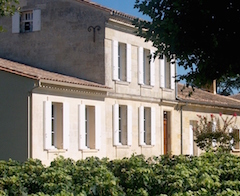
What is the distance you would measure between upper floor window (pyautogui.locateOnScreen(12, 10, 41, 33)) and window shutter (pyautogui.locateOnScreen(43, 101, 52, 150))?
5.57 m

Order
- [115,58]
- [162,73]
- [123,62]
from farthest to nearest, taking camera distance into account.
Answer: [162,73] < [123,62] < [115,58]

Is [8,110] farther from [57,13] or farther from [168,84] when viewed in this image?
[168,84]

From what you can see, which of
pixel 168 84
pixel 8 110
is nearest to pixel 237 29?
pixel 8 110

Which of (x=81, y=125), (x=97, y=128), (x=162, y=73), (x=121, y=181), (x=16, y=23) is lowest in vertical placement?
(x=121, y=181)

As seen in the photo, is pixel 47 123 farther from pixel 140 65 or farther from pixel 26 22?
pixel 26 22

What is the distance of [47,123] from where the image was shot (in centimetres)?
1817

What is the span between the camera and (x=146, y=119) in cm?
2423

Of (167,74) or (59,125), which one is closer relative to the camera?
(59,125)

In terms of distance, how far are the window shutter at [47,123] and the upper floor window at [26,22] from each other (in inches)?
219

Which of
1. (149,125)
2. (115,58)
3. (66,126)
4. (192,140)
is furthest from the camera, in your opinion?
(192,140)

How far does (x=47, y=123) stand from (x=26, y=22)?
6.66 m

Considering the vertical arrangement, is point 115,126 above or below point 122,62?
below

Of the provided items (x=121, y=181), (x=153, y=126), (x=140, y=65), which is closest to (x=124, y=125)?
(x=153, y=126)

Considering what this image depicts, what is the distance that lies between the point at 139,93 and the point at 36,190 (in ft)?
50.1
